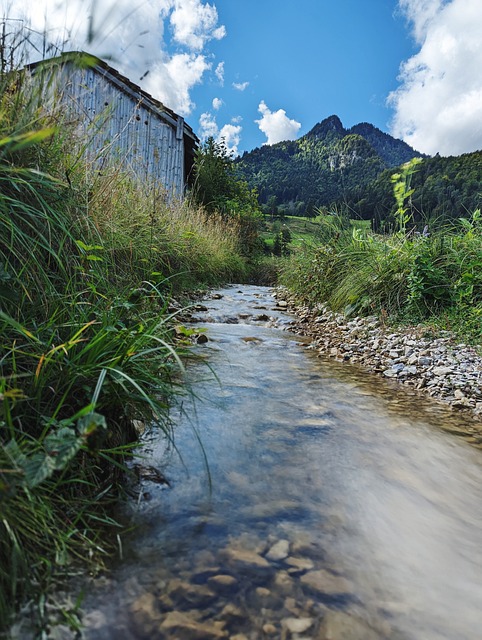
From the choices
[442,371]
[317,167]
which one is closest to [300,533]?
[442,371]

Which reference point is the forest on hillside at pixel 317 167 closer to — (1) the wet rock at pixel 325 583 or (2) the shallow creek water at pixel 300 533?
(2) the shallow creek water at pixel 300 533

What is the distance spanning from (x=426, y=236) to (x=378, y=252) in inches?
22.7

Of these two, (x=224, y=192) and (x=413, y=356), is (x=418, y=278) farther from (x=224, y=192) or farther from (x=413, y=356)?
(x=224, y=192)

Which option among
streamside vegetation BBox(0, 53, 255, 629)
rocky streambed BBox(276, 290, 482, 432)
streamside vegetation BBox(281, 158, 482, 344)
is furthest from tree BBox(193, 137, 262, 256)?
streamside vegetation BBox(0, 53, 255, 629)

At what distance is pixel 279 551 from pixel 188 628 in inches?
13.8

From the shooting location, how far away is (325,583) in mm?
1045

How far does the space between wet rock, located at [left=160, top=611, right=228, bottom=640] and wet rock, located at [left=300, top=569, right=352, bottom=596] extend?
0.90ft

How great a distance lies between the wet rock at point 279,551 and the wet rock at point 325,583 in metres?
0.09

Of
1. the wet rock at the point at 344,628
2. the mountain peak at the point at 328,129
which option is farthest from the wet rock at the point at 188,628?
the mountain peak at the point at 328,129

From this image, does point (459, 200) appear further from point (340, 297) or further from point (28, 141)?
point (28, 141)

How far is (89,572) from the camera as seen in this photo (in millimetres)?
971

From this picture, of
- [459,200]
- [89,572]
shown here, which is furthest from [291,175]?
[89,572]

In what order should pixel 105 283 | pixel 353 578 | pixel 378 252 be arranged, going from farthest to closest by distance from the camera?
pixel 378 252 < pixel 105 283 < pixel 353 578

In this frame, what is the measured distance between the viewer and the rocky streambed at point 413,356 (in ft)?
8.77
